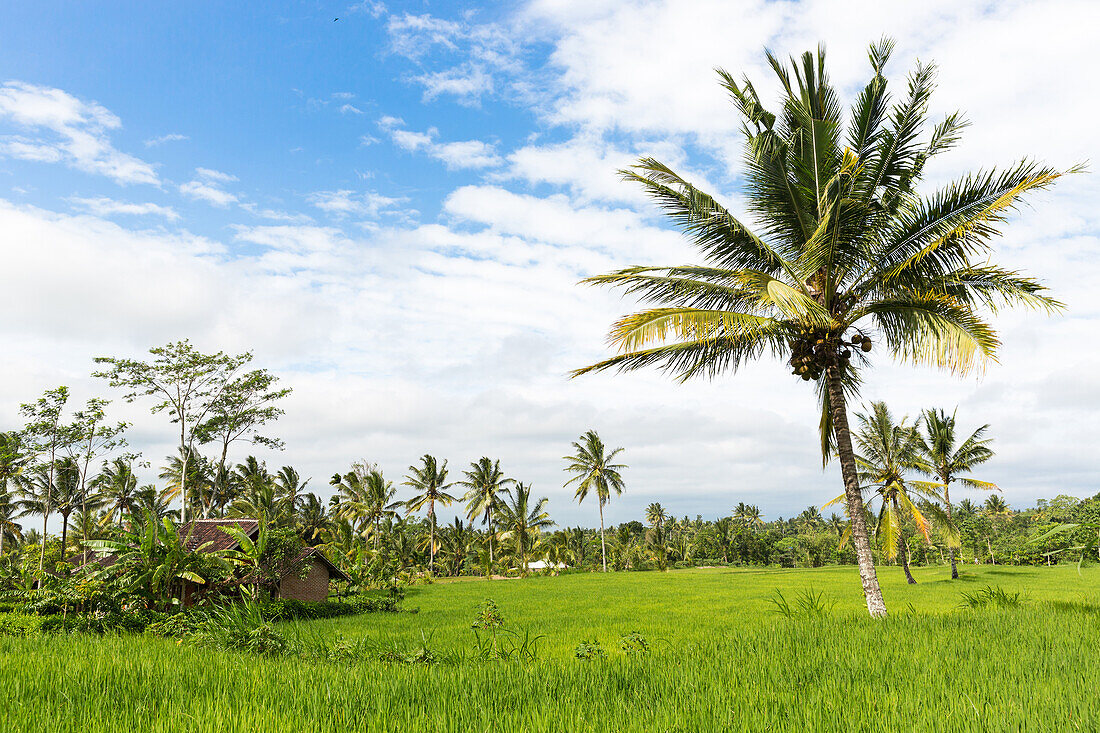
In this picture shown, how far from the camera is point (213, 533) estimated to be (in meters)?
22.1

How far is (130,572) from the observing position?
1370cm

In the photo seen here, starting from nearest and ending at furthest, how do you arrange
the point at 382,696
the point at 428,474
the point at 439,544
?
the point at 382,696
the point at 428,474
the point at 439,544

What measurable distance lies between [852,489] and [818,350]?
246 centimetres

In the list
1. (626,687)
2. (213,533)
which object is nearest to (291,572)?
(213,533)

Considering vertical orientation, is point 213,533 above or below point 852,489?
below

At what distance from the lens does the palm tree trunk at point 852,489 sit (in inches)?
405

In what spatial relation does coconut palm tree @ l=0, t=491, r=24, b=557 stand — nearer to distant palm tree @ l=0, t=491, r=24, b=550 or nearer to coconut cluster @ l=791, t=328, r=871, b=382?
distant palm tree @ l=0, t=491, r=24, b=550

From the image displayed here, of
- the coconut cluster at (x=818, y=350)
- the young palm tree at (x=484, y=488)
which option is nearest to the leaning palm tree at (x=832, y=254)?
the coconut cluster at (x=818, y=350)

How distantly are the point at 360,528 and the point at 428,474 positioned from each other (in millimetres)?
7694

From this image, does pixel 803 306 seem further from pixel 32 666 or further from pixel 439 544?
pixel 439 544

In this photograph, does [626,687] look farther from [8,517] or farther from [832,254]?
[8,517]

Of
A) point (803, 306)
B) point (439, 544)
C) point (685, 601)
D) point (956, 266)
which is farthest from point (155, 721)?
point (439, 544)

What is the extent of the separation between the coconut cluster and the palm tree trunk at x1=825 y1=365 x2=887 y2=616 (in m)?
0.20

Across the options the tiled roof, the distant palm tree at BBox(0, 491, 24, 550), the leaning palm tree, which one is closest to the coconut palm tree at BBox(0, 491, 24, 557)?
the distant palm tree at BBox(0, 491, 24, 550)
